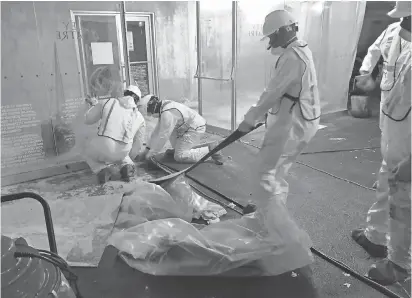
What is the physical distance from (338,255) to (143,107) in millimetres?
2207

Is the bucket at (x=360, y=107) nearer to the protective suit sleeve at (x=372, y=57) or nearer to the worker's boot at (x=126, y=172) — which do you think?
the protective suit sleeve at (x=372, y=57)

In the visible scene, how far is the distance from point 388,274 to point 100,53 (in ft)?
9.85

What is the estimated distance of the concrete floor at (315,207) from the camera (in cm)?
192

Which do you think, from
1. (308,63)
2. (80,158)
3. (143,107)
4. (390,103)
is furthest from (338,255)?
(80,158)

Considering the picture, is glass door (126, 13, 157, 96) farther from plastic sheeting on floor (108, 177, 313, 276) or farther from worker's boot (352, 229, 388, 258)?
worker's boot (352, 229, 388, 258)

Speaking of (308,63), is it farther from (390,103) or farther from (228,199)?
(228,199)

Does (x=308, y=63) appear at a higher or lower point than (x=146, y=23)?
lower

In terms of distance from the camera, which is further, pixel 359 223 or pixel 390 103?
pixel 359 223

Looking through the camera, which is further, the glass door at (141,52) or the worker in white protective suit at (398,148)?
the glass door at (141,52)

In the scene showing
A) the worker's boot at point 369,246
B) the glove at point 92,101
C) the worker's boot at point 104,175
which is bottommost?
the worker's boot at point 369,246

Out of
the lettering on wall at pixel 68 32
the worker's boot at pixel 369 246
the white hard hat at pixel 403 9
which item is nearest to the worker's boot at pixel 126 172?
the lettering on wall at pixel 68 32

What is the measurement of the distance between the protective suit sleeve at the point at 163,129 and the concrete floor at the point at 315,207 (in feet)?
1.12

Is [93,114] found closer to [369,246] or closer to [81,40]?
[81,40]

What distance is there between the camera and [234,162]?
12.0 ft
